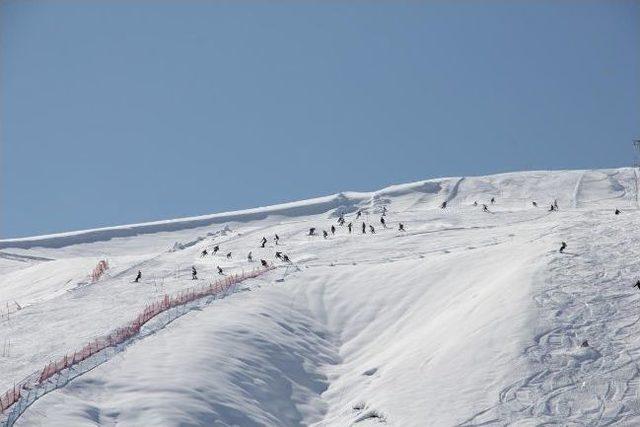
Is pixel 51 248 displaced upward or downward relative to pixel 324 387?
upward

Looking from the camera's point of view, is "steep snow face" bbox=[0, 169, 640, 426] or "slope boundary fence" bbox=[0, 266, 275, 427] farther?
"steep snow face" bbox=[0, 169, 640, 426]

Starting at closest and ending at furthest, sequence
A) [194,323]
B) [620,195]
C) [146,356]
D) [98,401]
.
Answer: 1. [98,401]
2. [146,356]
3. [194,323]
4. [620,195]

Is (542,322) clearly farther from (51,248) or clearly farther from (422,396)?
(51,248)

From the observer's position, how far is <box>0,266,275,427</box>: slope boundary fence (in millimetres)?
20844

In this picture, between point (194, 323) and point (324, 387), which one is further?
point (194, 323)

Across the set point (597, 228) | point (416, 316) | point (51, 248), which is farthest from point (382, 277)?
point (51, 248)

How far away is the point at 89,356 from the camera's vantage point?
82.0 feet

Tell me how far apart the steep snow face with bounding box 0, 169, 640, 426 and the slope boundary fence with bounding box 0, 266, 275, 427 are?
422 millimetres

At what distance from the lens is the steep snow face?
21.5m

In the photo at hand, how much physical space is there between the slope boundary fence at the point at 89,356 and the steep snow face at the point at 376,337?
1.38 feet

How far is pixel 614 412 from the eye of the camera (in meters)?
20.1

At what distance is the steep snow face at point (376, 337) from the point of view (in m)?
21.5

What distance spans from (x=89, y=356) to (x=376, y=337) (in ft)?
33.0

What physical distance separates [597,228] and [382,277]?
10.2m
